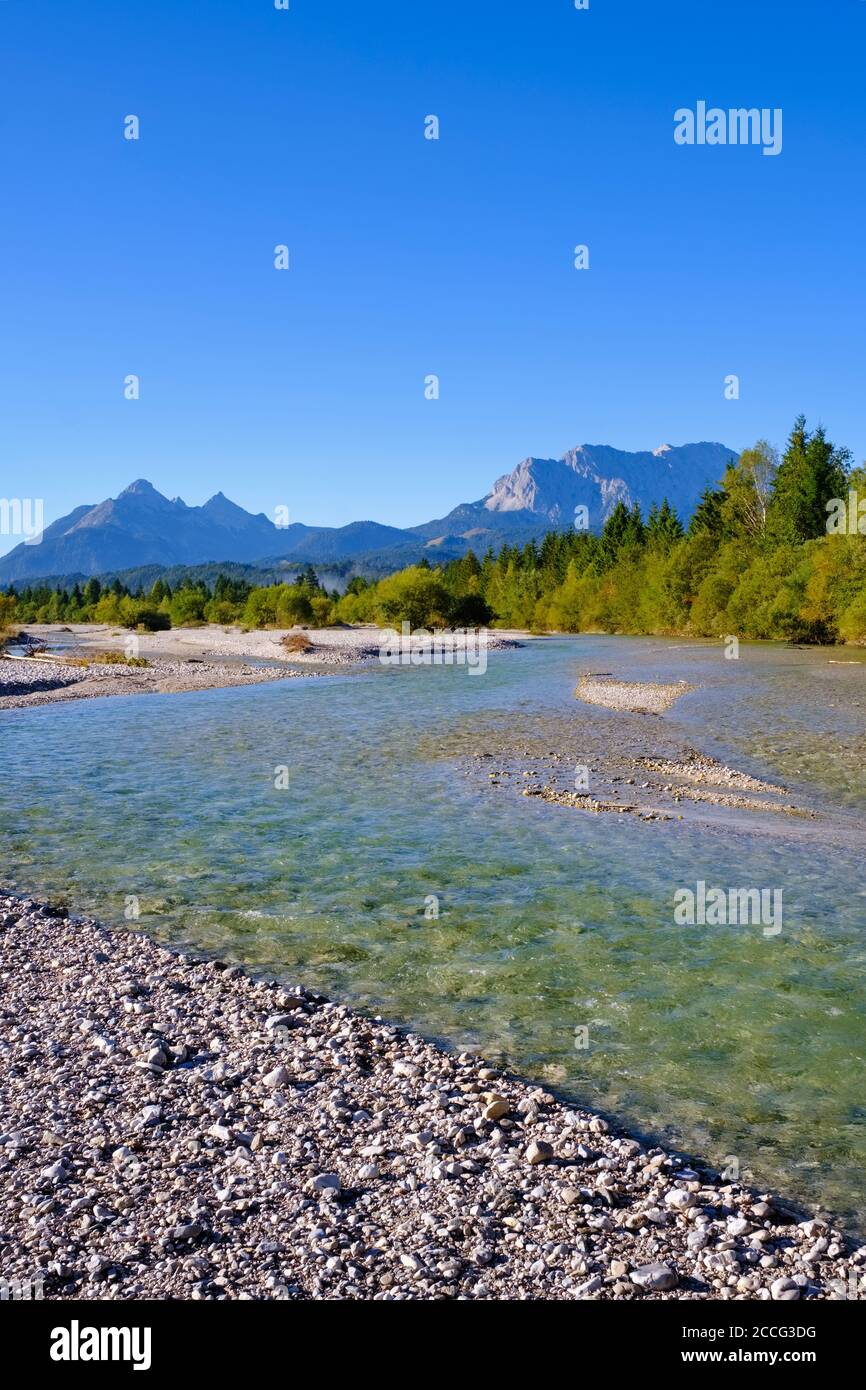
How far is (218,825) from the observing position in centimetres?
2317

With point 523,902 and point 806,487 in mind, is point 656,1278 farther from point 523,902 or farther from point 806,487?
point 806,487

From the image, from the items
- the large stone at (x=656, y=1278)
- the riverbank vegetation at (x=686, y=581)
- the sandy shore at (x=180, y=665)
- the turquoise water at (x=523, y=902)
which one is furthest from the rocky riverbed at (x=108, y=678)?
the large stone at (x=656, y=1278)

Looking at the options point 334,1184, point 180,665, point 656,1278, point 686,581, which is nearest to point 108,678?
point 180,665

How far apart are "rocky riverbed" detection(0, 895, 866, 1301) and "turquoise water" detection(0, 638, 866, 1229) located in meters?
1.08

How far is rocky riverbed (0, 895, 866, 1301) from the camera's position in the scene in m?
6.90

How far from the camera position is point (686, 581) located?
4934 inches

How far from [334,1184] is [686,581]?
124528 millimetres

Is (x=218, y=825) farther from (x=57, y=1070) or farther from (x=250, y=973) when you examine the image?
(x=57, y=1070)

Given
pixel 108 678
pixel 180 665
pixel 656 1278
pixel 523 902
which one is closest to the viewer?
pixel 656 1278

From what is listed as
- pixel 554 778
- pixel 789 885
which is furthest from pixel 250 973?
pixel 554 778

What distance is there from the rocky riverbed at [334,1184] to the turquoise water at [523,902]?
108 centimetres

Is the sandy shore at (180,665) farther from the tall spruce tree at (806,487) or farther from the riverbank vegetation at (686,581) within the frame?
the tall spruce tree at (806,487)

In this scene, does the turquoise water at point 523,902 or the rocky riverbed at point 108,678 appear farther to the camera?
the rocky riverbed at point 108,678

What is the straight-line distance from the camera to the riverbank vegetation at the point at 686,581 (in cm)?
9325
